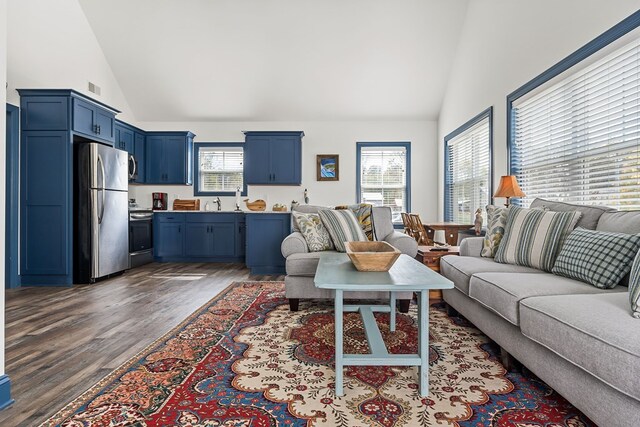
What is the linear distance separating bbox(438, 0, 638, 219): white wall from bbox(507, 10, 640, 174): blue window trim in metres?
0.05

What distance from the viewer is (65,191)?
4.36 metres

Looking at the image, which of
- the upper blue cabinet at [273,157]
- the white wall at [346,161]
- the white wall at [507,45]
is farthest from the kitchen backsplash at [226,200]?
the white wall at [507,45]

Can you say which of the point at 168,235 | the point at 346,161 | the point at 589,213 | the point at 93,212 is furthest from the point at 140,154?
the point at 589,213

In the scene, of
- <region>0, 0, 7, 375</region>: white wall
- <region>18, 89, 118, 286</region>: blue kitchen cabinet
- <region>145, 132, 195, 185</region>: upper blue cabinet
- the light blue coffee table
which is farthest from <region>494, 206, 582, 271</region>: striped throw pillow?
<region>145, 132, 195, 185</region>: upper blue cabinet

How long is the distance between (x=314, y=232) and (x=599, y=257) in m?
2.28

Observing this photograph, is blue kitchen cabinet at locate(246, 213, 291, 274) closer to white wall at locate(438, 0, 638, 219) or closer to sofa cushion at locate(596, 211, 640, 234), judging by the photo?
white wall at locate(438, 0, 638, 219)

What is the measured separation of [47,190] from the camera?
4.35 m

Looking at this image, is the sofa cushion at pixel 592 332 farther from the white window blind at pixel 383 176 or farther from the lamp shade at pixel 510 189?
the white window blind at pixel 383 176

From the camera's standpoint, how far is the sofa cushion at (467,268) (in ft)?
8.24

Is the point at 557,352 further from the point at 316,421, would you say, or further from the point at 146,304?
the point at 146,304

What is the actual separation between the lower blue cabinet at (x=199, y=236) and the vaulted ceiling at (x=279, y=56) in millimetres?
1961

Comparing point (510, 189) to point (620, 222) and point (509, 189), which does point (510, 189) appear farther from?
point (620, 222)

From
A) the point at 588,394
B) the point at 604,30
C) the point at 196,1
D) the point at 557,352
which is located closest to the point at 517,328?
the point at 557,352

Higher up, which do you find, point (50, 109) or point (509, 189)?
point (50, 109)
